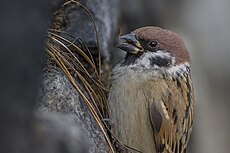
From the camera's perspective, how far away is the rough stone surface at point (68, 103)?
338cm

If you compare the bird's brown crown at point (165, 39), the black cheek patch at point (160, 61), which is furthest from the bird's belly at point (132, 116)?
the bird's brown crown at point (165, 39)

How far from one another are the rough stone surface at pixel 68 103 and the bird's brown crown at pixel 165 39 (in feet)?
2.05

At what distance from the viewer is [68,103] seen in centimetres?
346

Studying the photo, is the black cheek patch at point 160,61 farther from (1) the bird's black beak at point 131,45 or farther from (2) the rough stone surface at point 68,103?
(2) the rough stone surface at point 68,103

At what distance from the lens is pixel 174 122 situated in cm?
400

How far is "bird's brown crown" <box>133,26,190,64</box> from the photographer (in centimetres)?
403
